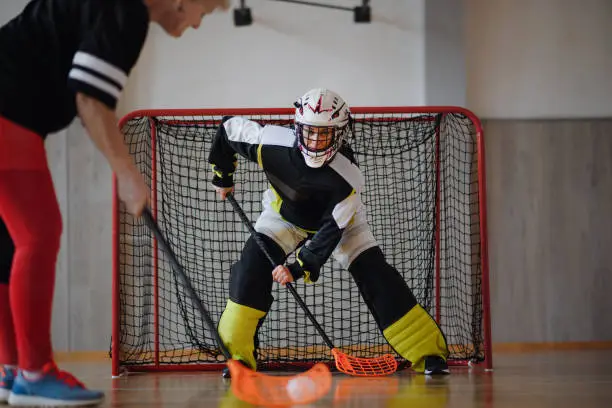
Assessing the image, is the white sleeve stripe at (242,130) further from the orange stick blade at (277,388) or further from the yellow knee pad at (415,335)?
the orange stick blade at (277,388)

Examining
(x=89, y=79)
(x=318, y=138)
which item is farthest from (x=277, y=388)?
(x=89, y=79)

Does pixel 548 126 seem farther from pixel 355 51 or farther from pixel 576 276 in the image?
pixel 355 51

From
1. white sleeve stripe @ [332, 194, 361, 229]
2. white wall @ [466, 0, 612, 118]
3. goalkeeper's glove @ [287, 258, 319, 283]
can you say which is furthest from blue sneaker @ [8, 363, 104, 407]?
white wall @ [466, 0, 612, 118]

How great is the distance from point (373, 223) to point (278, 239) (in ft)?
4.60

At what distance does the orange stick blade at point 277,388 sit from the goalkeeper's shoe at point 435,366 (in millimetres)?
896

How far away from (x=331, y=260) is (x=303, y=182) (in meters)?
1.60

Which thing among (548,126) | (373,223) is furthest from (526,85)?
(373,223)

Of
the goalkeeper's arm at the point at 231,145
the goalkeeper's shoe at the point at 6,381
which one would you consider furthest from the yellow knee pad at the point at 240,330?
the goalkeeper's shoe at the point at 6,381

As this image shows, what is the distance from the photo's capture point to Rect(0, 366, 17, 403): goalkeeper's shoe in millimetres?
2164

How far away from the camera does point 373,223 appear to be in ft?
14.9

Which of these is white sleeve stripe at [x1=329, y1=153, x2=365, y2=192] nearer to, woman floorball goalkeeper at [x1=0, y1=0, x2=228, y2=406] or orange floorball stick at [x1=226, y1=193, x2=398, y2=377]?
orange floorball stick at [x1=226, y1=193, x2=398, y2=377]

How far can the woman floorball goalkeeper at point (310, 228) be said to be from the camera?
302 centimetres

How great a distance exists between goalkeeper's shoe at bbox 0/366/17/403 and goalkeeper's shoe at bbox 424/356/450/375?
1797 millimetres

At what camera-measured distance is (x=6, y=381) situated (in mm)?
2170
